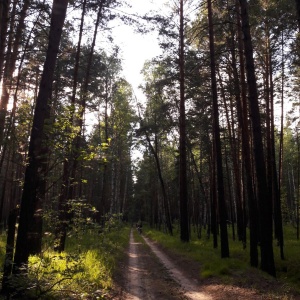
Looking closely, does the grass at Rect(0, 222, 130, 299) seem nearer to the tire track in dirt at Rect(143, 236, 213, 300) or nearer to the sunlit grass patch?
the sunlit grass patch

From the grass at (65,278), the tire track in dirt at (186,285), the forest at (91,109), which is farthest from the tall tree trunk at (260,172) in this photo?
the grass at (65,278)

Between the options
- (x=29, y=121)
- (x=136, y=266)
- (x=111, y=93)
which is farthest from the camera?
(x=111, y=93)

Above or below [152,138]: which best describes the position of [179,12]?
above

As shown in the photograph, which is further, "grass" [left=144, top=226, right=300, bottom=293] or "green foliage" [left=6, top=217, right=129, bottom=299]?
"grass" [left=144, top=226, right=300, bottom=293]

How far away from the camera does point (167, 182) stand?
1591 inches

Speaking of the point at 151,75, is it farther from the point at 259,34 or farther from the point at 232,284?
the point at 232,284

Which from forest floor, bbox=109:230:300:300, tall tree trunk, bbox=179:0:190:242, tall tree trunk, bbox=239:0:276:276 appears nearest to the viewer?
forest floor, bbox=109:230:300:300

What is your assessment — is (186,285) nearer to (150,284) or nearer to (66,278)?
(150,284)

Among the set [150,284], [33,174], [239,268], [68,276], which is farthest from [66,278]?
[239,268]

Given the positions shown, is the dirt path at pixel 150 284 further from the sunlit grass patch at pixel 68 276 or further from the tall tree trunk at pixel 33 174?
the tall tree trunk at pixel 33 174

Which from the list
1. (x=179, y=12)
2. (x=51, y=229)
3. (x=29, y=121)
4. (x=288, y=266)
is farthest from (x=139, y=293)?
(x=179, y=12)

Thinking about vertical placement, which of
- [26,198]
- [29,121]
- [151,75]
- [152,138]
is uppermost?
[151,75]

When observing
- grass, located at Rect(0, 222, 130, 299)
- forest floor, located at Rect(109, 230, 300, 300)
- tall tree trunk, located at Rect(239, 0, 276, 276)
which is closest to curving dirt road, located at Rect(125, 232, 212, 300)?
forest floor, located at Rect(109, 230, 300, 300)

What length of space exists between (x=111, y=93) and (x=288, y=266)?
59.4ft
